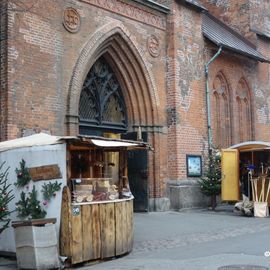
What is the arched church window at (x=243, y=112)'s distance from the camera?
2177 centimetres

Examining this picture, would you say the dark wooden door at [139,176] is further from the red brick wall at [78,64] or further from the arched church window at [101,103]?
the arched church window at [101,103]

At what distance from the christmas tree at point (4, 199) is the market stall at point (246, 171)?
9.01 metres

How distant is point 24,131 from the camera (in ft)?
42.1

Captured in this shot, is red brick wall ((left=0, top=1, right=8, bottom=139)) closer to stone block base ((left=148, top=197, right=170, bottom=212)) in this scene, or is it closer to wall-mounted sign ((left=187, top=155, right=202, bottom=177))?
stone block base ((left=148, top=197, right=170, bottom=212))

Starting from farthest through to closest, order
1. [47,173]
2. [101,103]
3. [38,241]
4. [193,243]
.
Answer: [101,103] < [193,243] < [47,173] < [38,241]

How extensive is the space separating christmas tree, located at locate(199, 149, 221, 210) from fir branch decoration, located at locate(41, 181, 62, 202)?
9.34m

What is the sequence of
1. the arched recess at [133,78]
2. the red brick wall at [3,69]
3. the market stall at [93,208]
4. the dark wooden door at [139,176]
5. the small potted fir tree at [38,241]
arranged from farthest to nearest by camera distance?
the dark wooden door at [139,176] → the arched recess at [133,78] → the red brick wall at [3,69] → the market stall at [93,208] → the small potted fir tree at [38,241]

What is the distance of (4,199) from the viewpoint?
8.93 m

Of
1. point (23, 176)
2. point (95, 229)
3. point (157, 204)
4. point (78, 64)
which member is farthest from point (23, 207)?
point (157, 204)

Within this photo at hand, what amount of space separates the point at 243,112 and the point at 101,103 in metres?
8.12

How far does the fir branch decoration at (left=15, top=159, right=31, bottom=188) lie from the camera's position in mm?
8992

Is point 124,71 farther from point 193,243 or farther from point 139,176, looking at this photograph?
point 193,243

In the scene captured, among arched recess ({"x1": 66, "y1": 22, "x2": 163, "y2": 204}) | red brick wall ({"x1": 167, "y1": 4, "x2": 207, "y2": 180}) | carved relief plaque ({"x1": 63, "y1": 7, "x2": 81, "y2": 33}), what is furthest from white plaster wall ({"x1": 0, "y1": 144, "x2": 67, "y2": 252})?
red brick wall ({"x1": 167, "y1": 4, "x2": 207, "y2": 180})

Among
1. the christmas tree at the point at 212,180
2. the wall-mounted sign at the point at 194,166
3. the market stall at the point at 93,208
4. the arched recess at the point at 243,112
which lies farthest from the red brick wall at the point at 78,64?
the arched recess at the point at 243,112
